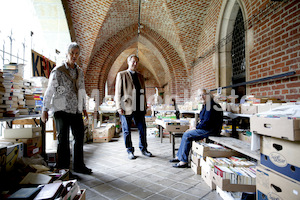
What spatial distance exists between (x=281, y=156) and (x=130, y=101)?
7.76ft

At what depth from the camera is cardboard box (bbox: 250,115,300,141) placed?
117 centimetres

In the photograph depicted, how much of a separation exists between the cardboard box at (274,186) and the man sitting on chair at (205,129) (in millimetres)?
1290

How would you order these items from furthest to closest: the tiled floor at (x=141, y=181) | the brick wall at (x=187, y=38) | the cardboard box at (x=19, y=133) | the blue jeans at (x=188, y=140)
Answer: the brick wall at (x=187, y=38), the blue jeans at (x=188, y=140), the cardboard box at (x=19, y=133), the tiled floor at (x=141, y=181)

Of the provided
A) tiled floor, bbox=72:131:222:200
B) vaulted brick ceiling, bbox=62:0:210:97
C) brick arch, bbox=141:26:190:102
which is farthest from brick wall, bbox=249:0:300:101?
brick arch, bbox=141:26:190:102

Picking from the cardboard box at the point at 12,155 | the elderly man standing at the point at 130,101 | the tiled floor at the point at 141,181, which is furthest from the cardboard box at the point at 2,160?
the elderly man standing at the point at 130,101

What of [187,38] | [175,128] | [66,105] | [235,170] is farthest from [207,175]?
[187,38]

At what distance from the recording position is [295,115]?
1299 millimetres

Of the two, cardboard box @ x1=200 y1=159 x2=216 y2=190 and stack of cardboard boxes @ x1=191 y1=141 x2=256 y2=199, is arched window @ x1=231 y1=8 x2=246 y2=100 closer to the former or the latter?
stack of cardboard boxes @ x1=191 y1=141 x2=256 y2=199

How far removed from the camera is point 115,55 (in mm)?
8820

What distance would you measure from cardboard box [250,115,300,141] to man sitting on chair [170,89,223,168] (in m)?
1.26

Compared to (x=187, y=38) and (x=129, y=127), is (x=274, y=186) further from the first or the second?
(x=187, y=38)

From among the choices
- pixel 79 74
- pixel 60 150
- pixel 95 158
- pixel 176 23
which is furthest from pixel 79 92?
pixel 176 23

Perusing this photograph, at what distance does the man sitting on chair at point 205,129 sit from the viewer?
108 inches

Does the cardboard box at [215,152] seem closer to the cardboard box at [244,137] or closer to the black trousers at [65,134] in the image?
the cardboard box at [244,137]
